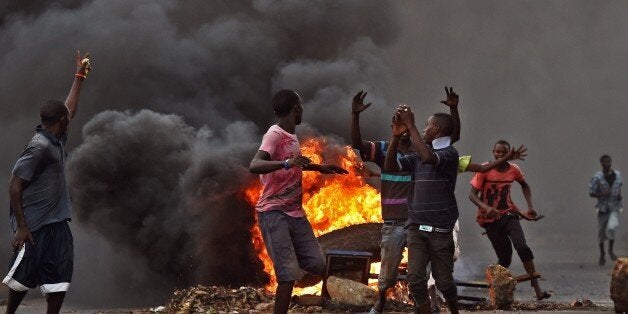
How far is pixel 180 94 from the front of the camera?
1382 cm

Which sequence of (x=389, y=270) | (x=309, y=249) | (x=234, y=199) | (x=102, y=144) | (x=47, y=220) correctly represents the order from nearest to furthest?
(x=47, y=220)
(x=309, y=249)
(x=389, y=270)
(x=234, y=199)
(x=102, y=144)

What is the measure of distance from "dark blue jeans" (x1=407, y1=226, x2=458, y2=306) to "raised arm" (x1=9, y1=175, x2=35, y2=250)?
8.53ft

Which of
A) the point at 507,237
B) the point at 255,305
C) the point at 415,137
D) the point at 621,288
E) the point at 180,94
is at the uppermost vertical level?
the point at 180,94

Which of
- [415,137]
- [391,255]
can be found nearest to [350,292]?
[391,255]

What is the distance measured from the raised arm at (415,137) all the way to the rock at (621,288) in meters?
2.64

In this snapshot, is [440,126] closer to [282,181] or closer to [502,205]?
[282,181]

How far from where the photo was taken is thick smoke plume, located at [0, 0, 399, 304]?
37.5 ft

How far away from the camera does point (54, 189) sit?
5172 millimetres

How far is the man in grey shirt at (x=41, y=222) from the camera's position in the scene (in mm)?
5035

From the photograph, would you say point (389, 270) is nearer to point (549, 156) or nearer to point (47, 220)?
point (47, 220)

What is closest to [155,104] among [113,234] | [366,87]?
[113,234]

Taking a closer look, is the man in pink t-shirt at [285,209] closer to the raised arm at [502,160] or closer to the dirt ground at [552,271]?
the raised arm at [502,160]

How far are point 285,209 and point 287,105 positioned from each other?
75 cm

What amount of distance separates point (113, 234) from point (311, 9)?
219 inches
